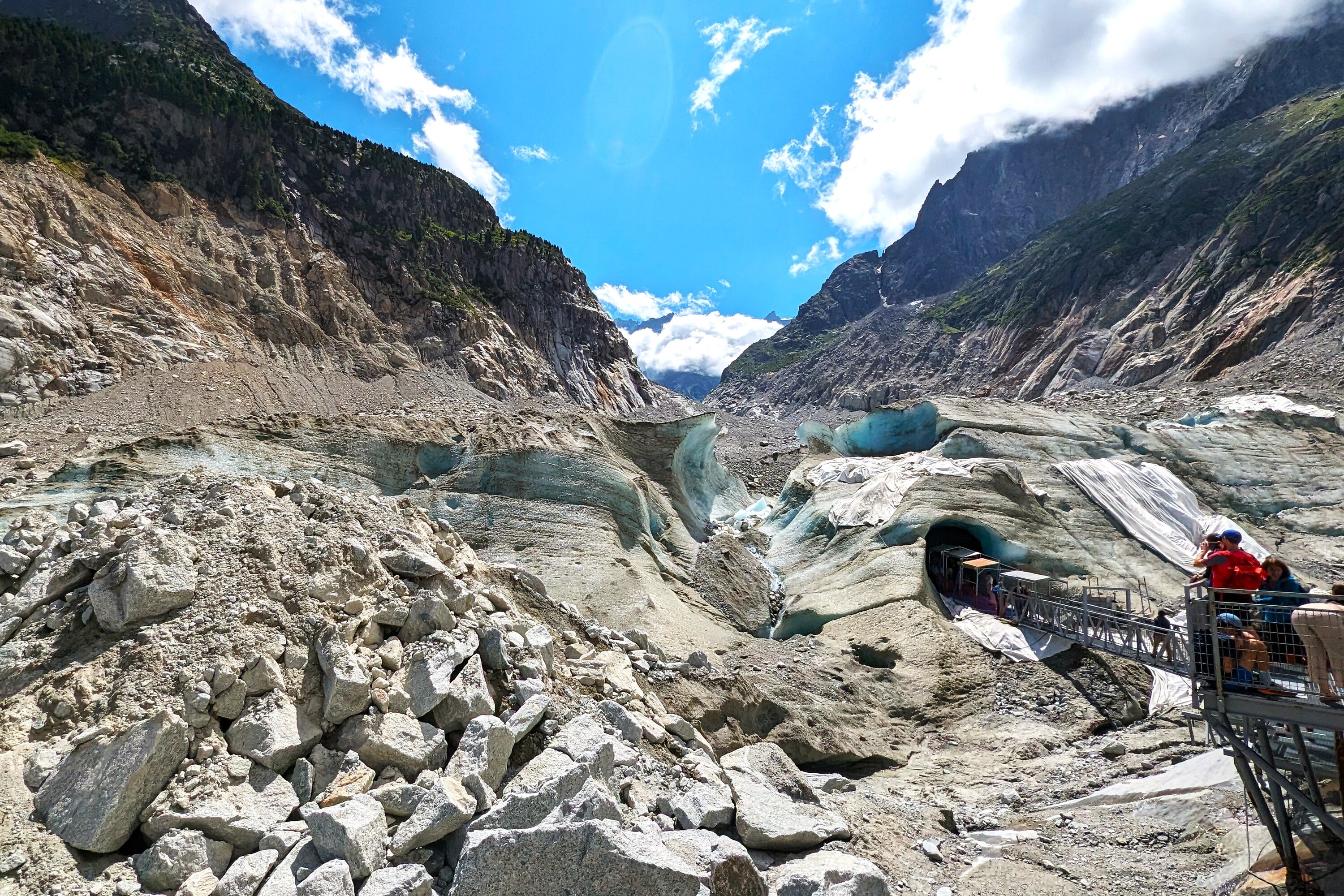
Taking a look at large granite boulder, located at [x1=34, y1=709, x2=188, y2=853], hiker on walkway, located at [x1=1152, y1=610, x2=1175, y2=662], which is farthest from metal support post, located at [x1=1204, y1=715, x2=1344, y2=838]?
large granite boulder, located at [x1=34, y1=709, x2=188, y2=853]

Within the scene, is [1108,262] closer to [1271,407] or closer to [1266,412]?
[1271,407]

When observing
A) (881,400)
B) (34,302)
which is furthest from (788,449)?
(881,400)

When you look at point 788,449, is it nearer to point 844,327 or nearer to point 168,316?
point 168,316

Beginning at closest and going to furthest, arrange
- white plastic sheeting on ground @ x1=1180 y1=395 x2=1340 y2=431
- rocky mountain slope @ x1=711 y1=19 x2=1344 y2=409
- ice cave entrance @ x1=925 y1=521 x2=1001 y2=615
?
ice cave entrance @ x1=925 y1=521 x2=1001 y2=615 → white plastic sheeting on ground @ x1=1180 y1=395 x2=1340 y2=431 → rocky mountain slope @ x1=711 y1=19 x2=1344 y2=409

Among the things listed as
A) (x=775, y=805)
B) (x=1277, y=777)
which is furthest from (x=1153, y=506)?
(x=775, y=805)

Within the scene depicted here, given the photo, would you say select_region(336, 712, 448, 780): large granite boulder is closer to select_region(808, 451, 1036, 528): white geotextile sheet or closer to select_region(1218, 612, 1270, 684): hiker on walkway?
select_region(1218, 612, 1270, 684): hiker on walkway

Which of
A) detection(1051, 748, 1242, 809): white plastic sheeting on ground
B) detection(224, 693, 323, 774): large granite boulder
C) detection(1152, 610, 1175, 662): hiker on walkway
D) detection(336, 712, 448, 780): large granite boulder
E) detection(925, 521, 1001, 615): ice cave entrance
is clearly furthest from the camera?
detection(925, 521, 1001, 615): ice cave entrance

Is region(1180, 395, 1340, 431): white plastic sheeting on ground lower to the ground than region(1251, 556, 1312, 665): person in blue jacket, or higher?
higher
